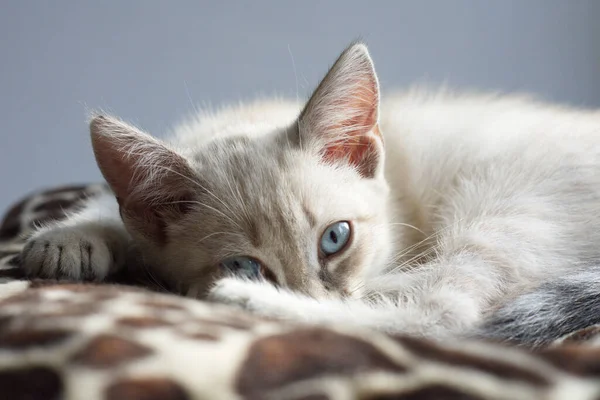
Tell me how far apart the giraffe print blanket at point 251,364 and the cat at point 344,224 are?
268 millimetres

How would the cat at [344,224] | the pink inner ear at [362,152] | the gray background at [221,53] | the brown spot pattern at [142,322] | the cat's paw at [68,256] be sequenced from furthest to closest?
the gray background at [221,53] < the pink inner ear at [362,152] < the cat's paw at [68,256] < the cat at [344,224] < the brown spot pattern at [142,322]

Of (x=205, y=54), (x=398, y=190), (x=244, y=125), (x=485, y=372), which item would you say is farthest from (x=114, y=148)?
(x=205, y=54)

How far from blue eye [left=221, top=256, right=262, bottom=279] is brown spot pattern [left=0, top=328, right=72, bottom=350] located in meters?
0.47

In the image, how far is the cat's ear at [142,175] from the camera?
50.4 inches

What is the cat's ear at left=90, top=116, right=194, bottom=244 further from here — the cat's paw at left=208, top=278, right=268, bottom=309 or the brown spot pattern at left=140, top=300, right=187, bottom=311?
the brown spot pattern at left=140, top=300, right=187, bottom=311

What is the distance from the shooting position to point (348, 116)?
4.73ft

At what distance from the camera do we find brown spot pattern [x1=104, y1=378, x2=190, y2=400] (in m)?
0.68

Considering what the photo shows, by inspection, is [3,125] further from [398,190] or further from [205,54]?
[398,190]

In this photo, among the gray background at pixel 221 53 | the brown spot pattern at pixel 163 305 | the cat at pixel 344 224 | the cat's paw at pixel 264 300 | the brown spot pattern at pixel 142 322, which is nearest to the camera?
the brown spot pattern at pixel 142 322

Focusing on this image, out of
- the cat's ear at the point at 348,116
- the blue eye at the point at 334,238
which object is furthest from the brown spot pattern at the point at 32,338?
the cat's ear at the point at 348,116

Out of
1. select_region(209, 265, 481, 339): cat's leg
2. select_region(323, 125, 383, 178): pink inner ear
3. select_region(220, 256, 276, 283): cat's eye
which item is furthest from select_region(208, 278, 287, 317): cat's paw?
select_region(323, 125, 383, 178): pink inner ear

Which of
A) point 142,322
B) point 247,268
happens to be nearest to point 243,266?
point 247,268

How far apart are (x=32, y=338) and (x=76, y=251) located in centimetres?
54

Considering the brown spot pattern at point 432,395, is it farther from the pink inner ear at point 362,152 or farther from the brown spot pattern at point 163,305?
the pink inner ear at point 362,152
